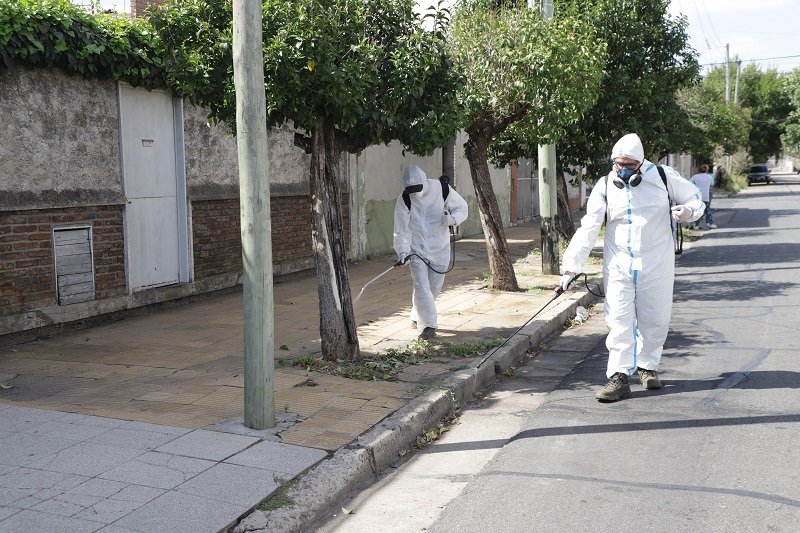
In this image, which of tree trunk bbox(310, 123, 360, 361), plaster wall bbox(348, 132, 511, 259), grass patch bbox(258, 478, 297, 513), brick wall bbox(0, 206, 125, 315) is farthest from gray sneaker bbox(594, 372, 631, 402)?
plaster wall bbox(348, 132, 511, 259)

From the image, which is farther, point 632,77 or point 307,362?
point 632,77

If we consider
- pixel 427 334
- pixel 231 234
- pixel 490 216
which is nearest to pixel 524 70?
pixel 490 216

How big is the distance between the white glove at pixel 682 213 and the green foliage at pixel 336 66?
6.62 feet

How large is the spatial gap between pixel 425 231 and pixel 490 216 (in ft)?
10.6

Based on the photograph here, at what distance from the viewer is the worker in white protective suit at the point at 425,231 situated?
8.21m

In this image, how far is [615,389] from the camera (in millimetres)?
6301

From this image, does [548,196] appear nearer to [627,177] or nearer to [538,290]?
[538,290]

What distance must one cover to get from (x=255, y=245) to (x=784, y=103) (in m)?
77.4

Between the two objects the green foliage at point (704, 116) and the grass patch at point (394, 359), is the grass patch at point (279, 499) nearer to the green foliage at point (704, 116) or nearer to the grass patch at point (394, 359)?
the grass patch at point (394, 359)

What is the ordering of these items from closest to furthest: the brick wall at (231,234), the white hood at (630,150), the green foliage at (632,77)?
the white hood at (630,150) → the brick wall at (231,234) → the green foliage at (632,77)

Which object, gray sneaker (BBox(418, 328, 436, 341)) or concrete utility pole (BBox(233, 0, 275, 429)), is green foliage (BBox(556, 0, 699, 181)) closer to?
gray sneaker (BBox(418, 328, 436, 341))

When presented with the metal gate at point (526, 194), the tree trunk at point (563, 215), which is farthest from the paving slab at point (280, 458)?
the metal gate at point (526, 194)

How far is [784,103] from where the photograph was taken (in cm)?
7300

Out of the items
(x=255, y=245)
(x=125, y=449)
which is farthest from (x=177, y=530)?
(x=255, y=245)
